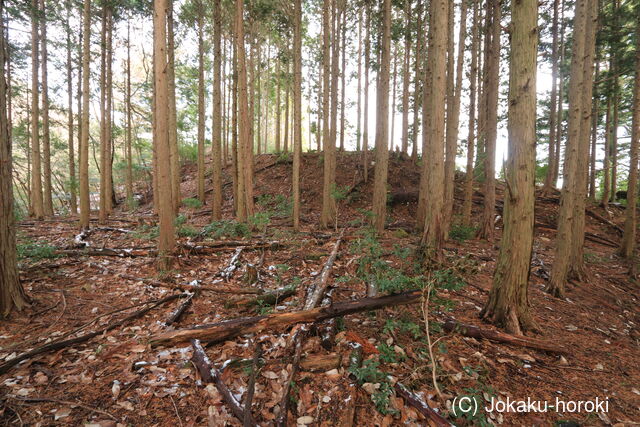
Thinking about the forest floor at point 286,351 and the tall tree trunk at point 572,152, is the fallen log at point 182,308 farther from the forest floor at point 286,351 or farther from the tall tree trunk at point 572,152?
the tall tree trunk at point 572,152

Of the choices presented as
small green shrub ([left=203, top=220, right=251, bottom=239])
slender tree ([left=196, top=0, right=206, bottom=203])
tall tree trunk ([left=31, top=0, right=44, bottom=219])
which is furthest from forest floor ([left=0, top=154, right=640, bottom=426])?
tall tree trunk ([left=31, top=0, right=44, bottom=219])

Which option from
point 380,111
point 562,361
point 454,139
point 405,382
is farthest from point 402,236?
point 405,382

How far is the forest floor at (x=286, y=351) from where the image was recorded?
7.97 ft

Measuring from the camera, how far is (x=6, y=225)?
3.90 metres

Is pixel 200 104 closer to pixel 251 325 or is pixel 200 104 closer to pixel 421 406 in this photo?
pixel 251 325

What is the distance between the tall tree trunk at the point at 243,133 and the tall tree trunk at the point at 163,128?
309 centimetres

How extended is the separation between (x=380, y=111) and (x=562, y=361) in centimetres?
740

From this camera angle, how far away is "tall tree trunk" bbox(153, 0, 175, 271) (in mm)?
5328

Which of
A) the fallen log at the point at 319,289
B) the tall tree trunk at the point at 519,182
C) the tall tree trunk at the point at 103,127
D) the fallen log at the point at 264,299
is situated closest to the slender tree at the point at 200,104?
the tall tree trunk at the point at 103,127

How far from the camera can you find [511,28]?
3576 millimetres

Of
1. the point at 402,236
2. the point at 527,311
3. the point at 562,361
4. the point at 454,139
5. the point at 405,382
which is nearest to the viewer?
the point at 405,382

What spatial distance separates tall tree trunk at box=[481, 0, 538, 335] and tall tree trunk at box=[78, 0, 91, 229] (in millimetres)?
10778

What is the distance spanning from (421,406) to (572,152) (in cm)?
573

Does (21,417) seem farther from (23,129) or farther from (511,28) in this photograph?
(23,129)
